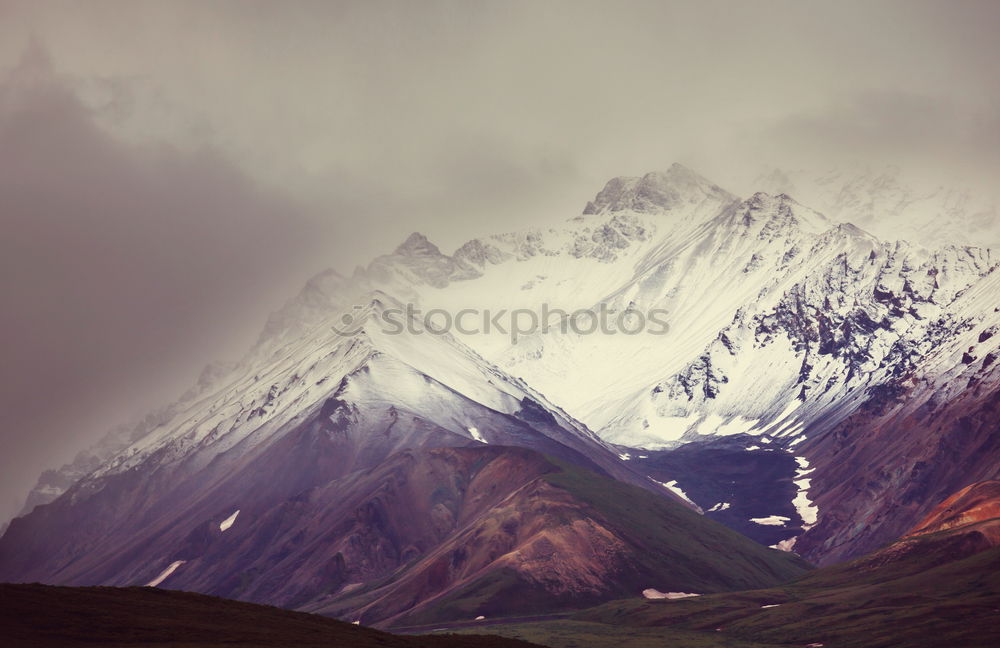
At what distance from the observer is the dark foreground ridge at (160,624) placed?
14888 cm

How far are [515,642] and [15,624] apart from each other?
6958cm

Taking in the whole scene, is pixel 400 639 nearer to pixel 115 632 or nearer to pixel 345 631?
pixel 345 631

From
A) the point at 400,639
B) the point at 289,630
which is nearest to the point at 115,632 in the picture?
the point at 289,630

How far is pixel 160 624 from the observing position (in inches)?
6329

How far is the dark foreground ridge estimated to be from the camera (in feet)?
488

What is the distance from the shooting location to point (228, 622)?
170 meters

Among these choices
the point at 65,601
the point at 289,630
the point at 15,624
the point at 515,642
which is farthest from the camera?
the point at 515,642

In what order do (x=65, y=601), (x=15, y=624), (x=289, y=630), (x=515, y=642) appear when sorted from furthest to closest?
(x=515, y=642) → (x=289, y=630) → (x=65, y=601) → (x=15, y=624)

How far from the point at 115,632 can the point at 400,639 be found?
1527 inches

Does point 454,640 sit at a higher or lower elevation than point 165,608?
lower

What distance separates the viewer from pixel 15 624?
478 feet

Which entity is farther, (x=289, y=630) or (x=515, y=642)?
(x=515, y=642)

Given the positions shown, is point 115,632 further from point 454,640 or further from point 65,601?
point 454,640

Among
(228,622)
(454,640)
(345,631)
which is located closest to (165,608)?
(228,622)
